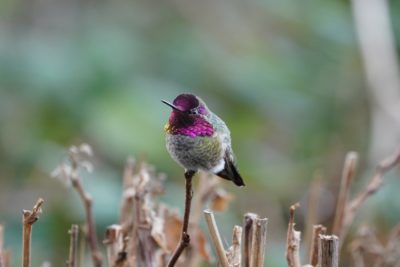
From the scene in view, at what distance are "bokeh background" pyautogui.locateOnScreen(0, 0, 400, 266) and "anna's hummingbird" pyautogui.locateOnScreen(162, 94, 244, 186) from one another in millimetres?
824

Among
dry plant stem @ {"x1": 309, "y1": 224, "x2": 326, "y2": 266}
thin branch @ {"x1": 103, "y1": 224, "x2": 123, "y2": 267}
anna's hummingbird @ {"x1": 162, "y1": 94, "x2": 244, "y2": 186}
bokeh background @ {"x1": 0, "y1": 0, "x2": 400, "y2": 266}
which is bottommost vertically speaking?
dry plant stem @ {"x1": 309, "y1": 224, "x2": 326, "y2": 266}

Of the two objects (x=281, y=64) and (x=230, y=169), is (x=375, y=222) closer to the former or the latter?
(x=281, y=64)

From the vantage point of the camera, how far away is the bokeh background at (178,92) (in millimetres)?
2195

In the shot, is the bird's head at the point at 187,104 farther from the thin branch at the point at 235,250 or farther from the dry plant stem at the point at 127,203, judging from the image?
the dry plant stem at the point at 127,203

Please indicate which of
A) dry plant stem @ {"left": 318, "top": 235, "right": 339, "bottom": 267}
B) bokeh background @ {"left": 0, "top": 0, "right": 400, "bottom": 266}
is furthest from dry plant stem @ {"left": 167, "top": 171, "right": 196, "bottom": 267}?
bokeh background @ {"left": 0, "top": 0, "right": 400, "bottom": 266}

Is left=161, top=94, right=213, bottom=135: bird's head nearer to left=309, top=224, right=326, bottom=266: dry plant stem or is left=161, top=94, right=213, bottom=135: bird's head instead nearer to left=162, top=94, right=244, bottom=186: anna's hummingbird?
left=162, top=94, right=244, bottom=186: anna's hummingbird

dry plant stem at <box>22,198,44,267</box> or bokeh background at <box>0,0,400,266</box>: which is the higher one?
bokeh background at <box>0,0,400,266</box>

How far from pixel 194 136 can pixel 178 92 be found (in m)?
1.90

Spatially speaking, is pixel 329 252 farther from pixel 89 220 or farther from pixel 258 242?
pixel 89 220

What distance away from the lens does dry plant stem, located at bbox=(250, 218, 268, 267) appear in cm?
83

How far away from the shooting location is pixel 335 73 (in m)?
3.28

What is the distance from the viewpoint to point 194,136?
783 mm

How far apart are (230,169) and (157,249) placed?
0.73 feet

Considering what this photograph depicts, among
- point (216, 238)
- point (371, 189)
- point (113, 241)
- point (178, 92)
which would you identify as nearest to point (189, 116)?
point (216, 238)
